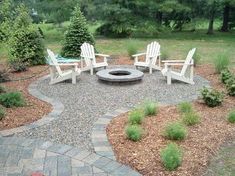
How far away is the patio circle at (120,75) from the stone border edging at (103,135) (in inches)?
69.4

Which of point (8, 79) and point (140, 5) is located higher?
point (140, 5)

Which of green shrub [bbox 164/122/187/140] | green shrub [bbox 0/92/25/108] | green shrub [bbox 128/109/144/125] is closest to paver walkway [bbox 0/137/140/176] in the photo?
green shrub [bbox 164/122/187/140]

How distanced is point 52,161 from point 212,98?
10.9 ft

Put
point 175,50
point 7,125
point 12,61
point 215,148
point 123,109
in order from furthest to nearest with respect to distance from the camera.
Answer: point 175,50 < point 12,61 < point 123,109 < point 7,125 < point 215,148

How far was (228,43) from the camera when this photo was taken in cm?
1578

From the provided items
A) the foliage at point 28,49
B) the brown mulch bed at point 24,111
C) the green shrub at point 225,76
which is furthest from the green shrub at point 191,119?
the foliage at point 28,49

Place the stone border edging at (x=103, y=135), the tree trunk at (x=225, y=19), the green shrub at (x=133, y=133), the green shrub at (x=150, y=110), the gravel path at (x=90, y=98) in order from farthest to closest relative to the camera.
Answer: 1. the tree trunk at (x=225, y=19)
2. the green shrub at (x=150, y=110)
3. the gravel path at (x=90, y=98)
4. the green shrub at (x=133, y=133)
5. the stone border edging at (x=103, y=135)

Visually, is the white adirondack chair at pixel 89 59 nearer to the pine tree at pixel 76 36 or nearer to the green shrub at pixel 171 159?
the pine tree at pixel 76 36

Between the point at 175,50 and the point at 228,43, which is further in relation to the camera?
the point at 228,43

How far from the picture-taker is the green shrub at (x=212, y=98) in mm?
6164

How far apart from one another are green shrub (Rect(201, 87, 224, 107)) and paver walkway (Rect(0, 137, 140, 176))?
278 centimetres

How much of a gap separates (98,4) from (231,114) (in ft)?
41.5

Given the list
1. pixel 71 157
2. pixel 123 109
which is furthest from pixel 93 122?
pixel 71 157

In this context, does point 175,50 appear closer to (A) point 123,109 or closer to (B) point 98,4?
(B) point 98,4
